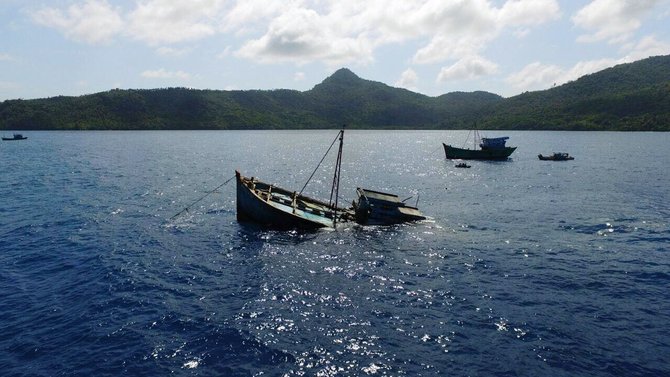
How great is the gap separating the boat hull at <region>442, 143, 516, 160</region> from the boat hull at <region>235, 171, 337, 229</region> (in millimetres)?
85522

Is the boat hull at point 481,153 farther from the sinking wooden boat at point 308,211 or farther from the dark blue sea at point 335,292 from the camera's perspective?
the sinking wooden boat at point 308,211

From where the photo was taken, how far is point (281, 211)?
40.3 m

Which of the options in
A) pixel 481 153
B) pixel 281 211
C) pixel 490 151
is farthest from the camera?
pixel 481 153

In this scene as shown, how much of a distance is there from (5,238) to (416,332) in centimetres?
3686

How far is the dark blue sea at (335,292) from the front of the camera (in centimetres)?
1873

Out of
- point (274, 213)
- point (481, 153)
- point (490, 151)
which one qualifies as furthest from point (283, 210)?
point (481, 153)

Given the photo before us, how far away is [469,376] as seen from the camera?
17469mm

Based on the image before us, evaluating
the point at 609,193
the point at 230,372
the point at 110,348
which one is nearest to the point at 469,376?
the point at 230,372

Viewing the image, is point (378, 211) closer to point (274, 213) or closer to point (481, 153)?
point (274, 213)

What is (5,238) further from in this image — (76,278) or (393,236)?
(393,236)

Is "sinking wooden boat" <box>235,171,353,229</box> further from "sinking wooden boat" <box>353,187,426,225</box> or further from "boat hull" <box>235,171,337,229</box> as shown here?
"sinking wooden boat" <box>353,187,426,225</box>

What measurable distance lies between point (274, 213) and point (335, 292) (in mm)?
16102

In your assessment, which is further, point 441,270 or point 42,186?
point 42,186

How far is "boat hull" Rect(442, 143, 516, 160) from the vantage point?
11762cm
